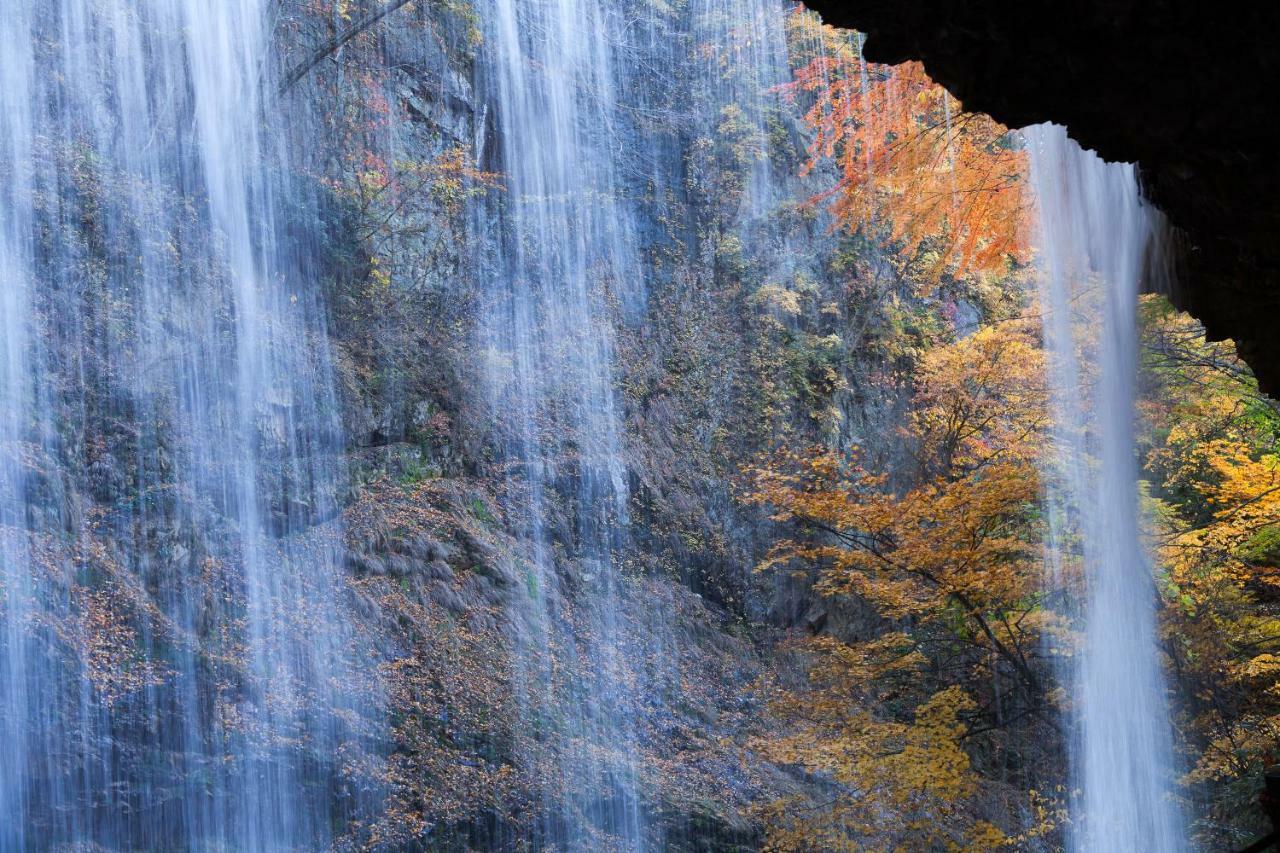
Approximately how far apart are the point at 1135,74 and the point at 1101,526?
5.72 m

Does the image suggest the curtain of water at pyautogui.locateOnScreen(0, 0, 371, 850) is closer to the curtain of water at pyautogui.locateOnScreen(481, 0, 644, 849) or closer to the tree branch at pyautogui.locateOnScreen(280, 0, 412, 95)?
the tree branch at pyautogui.locateOnScreen(280, 0, 412, 95)

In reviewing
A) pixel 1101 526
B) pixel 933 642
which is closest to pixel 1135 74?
pixel 1101 526

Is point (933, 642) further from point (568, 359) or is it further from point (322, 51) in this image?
point (322, 51)

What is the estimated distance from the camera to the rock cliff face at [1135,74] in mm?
2506

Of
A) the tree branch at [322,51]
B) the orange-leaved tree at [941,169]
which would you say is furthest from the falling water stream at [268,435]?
the orange-leaved tree at [941,169]

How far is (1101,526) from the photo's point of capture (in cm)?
769

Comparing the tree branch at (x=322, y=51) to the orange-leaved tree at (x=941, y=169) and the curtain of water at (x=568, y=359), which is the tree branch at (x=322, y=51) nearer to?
the curtain of water at (x=568, y=359)

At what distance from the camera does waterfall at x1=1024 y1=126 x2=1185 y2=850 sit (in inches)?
239

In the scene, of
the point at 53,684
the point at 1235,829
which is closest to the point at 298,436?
the point at 53,684

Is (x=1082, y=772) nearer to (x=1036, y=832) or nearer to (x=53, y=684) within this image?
(x=1036, y=832)

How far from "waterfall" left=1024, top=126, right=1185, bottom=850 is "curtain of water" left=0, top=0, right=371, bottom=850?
22.1ft

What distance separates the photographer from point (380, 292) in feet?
41.2

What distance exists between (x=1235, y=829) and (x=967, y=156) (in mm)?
5479

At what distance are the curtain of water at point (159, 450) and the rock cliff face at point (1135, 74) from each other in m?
8.30
